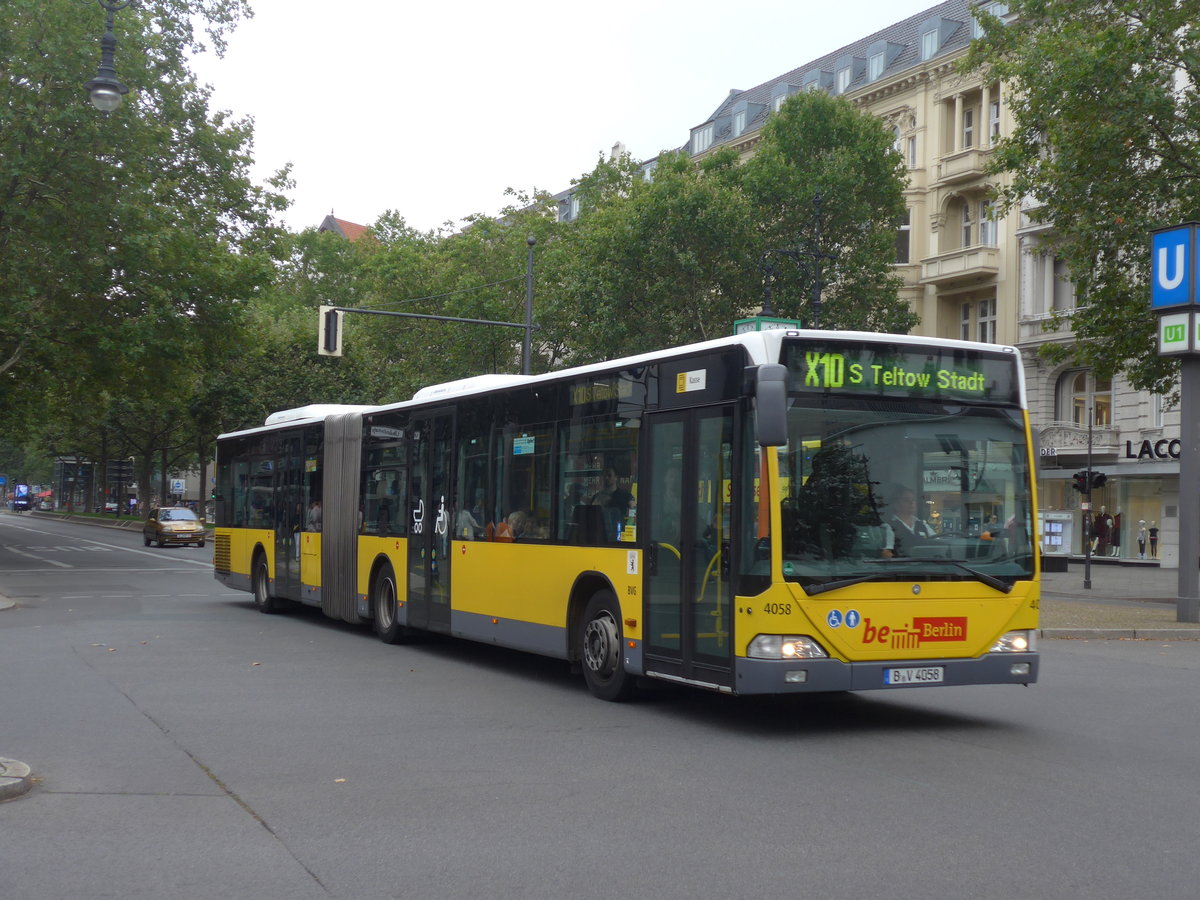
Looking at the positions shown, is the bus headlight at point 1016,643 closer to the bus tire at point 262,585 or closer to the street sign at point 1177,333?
the street sign at point 1177,333

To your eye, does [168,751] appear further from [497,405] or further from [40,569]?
[40,569]

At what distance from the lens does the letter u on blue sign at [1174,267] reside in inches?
808

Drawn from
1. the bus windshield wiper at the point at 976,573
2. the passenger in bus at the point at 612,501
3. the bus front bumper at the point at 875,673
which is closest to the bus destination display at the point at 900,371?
the bus windshield wiper at the point at 976,573

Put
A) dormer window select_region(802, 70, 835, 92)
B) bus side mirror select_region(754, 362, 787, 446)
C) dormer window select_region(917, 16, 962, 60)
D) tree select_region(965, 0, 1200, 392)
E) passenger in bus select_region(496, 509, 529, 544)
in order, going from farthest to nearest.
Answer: dormer window select_region(802, 70, 835, 92) → dormer window select_region(917, 16, 962, 60) → tree select_region(965, 0, 1200, 392) → passenger in bus select_region(496, 509, 529, 544) → bus side mirror select_region(754, 362, 787, 446)

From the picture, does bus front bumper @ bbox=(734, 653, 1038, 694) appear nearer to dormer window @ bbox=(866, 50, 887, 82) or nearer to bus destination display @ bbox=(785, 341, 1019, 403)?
bus destination display @ bbox=(785, 341, 1019, 403)

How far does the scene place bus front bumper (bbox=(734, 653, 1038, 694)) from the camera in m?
9.37

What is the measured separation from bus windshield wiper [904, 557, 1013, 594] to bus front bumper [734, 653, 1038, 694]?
19.3 inches

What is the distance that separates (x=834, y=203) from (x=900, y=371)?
118 ft

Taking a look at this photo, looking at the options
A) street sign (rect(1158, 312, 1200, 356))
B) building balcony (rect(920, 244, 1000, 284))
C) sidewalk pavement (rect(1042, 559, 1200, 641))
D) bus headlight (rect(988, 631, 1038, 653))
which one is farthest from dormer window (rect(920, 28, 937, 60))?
bus headlight (rect(988, 631, 1038, 653))

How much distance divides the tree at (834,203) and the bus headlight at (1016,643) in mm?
34319

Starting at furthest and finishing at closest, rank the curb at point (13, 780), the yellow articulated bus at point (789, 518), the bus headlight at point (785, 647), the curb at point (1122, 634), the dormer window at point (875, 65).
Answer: the dormer window at point (875, 65), the curb at point (1122, 634), the yellow articulated bus at point (789, 518), the bus headlight at point (785, 647), the curb at point (13, 780)

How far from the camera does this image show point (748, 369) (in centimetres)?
961

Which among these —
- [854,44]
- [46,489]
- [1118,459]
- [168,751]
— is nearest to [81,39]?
[168,751]

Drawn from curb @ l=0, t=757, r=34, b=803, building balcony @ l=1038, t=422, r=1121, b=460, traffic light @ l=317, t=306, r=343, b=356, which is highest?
traffic light @ l=317, t=306, r=343, b=356
